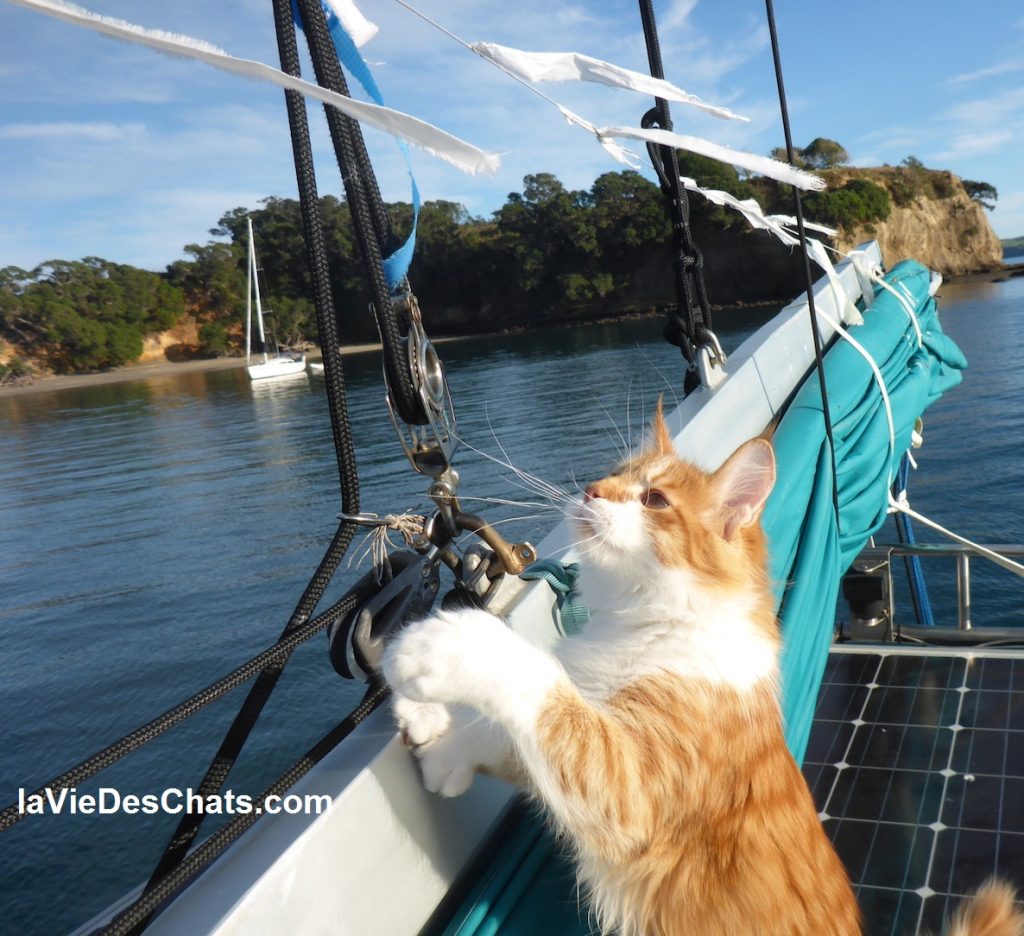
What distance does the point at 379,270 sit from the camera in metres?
1.29

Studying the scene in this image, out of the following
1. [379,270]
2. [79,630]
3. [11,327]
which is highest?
[11,327]

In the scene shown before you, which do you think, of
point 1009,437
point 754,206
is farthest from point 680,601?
point 1009,437

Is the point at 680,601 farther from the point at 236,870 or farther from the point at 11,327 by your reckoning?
the point at 11,327

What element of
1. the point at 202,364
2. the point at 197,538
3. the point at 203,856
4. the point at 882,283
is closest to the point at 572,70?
the point at 203,856

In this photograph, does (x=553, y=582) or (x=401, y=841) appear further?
(x=553, y=582)

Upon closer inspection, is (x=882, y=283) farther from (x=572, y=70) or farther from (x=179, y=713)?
(x=179, y=713)

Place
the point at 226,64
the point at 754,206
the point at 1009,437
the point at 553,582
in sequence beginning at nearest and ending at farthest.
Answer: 1. the point at 226,64
2. the point at 553,582
3. the point at 754,206
4. the point at 1009,437

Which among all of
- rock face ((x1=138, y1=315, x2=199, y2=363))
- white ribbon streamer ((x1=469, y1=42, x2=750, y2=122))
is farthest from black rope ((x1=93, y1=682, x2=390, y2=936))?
rock face ((x1=138, y1=315, x2=199, y2=363))

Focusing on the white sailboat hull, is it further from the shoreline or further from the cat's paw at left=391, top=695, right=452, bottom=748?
the cat's paw at left=391, top=695, right=452, bottom=748

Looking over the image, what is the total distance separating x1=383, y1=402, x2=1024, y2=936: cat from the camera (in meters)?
1.02

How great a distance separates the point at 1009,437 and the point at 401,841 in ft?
48.4

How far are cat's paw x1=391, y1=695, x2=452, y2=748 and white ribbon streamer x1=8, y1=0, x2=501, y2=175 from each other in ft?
2.14

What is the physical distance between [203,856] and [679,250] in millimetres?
2177

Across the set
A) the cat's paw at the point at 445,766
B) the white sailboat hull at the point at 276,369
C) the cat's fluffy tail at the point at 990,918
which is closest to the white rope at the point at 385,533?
the cat's paw at the point at 445,766
